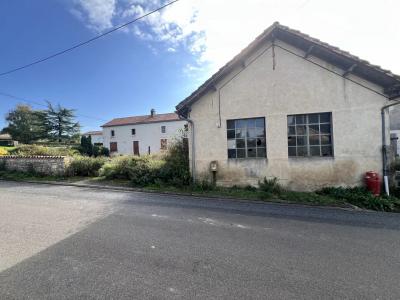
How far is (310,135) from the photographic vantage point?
8148 mm

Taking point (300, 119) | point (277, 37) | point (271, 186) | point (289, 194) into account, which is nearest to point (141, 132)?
point (277, 37)

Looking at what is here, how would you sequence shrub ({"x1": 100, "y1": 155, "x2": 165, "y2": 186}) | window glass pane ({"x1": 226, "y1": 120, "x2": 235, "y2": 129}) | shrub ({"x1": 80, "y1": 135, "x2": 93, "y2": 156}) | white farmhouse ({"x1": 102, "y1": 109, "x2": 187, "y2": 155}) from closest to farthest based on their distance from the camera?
window glass pane ({"x1": 226, "y1": 120, "x2": 235, "y2": 129}) < shrub ({"x1": 100, "y1": 155, "x2": 165, "y2": 186}) < shrub ({"x1": 80, "y1": 135, "x2": 93, "y2": 156}) < white farmhouse ({"x1": 102, "y1": 109, "x2": 187, "y2": 155})

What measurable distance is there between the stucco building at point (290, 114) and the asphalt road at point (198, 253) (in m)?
2.50

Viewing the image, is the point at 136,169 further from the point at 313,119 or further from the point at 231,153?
the point at 313,119

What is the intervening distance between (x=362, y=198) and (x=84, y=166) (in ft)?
44.5

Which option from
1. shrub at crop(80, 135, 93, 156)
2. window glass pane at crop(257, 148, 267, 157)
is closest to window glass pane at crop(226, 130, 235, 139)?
window glass pane at crop(257, 148, 267, 157)

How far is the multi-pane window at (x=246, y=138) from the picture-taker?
8.71 m

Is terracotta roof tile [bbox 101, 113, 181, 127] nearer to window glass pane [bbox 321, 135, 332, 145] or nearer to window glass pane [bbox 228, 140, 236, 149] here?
window glass pane [bbox 228, 140, 236, 149]

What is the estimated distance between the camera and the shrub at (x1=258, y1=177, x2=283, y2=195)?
797cm

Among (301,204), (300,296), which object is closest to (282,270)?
(300,296)

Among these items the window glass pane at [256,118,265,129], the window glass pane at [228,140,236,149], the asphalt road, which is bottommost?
the asphalt road

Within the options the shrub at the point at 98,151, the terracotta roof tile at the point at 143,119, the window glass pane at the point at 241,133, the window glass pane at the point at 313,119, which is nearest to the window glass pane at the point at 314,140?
the window glass pane at the point at 313,119

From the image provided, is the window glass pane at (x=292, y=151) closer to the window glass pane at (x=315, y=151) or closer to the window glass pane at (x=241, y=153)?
the window glass pane at (x=315, y=151)

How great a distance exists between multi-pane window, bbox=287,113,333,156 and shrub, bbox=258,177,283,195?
129cm
